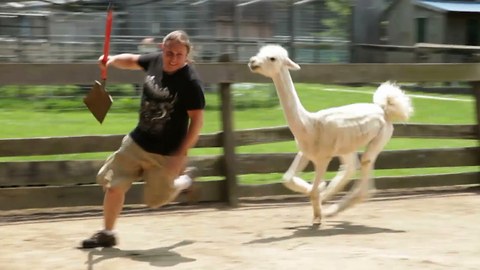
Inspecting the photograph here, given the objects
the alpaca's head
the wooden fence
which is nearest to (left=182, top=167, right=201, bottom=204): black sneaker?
the wooden fence

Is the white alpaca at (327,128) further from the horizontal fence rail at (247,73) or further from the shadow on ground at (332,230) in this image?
the horizontal fence rail at (247,73)

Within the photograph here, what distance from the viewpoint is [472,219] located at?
7.20 metres

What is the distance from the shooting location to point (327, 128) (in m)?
6.94

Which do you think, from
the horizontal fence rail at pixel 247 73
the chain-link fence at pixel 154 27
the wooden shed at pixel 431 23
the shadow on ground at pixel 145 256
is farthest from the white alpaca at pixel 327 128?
the wooden shed at pixel 431 23

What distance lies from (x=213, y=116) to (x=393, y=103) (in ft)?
20.2

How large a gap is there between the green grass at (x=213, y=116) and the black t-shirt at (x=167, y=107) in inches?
152

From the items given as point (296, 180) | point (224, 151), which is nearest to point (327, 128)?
point (296, 180)

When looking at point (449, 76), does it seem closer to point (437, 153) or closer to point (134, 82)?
point (437, 153)

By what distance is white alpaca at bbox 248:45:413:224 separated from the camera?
6895mm

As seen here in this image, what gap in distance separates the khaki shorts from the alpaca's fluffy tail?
7.89 ft

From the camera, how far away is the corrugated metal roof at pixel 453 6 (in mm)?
29547

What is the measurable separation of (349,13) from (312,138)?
52.3 feet

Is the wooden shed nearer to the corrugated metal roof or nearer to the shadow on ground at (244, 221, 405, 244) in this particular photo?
the corrugated metal roof

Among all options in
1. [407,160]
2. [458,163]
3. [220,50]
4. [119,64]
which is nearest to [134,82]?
[119,64]
